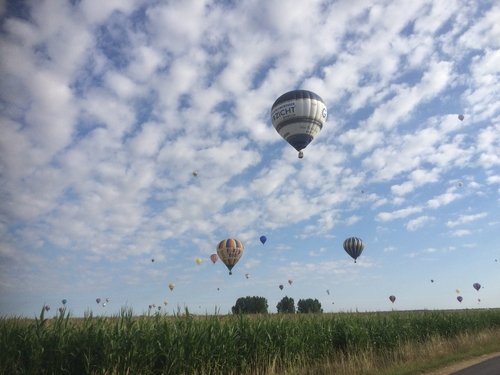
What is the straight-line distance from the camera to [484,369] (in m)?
16.1

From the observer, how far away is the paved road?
15.2m

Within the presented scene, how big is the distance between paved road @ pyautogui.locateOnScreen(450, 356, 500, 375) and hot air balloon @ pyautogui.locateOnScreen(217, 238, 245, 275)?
2992 cm

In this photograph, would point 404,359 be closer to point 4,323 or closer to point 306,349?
point 306,349

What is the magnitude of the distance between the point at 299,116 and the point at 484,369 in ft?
72.5

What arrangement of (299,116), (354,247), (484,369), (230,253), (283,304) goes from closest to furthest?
(484,369)
(299,116)
(230,253)
(354,247)
(283,304)

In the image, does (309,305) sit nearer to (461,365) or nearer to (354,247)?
(354,247)

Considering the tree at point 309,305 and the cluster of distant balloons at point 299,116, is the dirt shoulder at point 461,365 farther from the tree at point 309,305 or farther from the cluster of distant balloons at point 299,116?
the tree at point 309,305

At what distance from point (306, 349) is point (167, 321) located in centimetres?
751

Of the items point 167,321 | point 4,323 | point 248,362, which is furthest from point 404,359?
point 4,323

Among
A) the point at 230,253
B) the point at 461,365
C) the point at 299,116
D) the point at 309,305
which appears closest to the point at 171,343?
the point at 461,365

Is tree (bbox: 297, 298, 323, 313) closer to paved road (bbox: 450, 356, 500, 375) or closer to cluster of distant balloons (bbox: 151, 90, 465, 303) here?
cluster of distant balloons (bbox: 151, 90, 465, 303)

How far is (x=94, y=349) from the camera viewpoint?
11812 mm

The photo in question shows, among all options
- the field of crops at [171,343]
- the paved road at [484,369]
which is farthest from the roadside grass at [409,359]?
the paved road at [484,369]

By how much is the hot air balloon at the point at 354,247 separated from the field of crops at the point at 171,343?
28.6 meters
